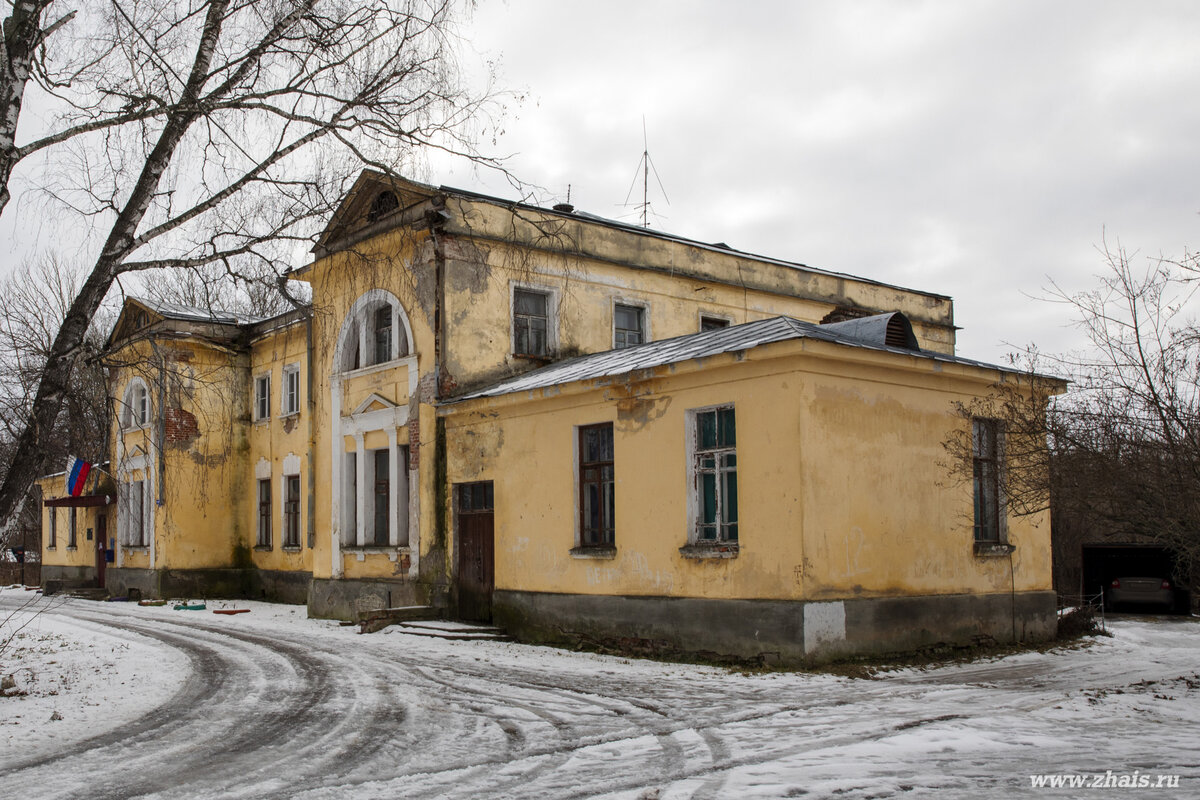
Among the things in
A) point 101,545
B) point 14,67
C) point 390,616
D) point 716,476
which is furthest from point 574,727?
point 101,545

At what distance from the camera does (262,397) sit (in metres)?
26.7

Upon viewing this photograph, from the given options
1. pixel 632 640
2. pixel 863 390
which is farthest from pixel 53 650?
pixel 863 390

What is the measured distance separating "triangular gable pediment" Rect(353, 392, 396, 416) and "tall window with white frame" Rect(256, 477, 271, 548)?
8.18 m

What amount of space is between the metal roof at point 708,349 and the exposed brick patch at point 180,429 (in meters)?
12.2

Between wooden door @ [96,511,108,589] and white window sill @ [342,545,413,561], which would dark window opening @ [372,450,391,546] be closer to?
white window sill @ [342,545,413,561]

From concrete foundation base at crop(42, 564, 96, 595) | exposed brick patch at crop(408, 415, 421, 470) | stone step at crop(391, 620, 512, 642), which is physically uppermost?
exposed brick patch at crop(408, 415, 421, 470)

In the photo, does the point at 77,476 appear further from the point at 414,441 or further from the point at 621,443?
the point at 621,443

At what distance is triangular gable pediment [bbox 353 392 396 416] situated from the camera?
18.4 metres

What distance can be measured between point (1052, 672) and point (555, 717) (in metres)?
5.95

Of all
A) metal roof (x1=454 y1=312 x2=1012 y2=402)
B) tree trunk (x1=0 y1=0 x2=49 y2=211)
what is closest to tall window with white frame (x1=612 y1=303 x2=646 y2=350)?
metal roof (x1=454 y1=312 x2=1012 y2=402)

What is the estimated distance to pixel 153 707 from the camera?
9656mm

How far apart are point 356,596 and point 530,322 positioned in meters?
5.80

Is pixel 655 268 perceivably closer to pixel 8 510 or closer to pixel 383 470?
pixel 383 470

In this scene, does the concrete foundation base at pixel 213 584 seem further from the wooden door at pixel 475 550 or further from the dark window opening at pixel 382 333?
the wooden door at pixel 475 550
